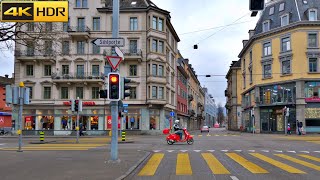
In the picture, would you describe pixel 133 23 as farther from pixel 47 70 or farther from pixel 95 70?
pixel 47 70

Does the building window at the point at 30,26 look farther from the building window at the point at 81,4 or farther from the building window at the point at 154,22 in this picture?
the building window at the point at 81,4

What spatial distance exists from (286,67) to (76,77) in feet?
91.2

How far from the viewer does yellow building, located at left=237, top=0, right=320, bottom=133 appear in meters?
51.6

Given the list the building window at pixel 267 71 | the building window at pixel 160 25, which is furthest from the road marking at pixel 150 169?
the building window at pixel 267 71

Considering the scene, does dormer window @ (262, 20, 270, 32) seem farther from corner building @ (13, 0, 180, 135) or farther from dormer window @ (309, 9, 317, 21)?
corner building @ (13, 0, 180, 135)

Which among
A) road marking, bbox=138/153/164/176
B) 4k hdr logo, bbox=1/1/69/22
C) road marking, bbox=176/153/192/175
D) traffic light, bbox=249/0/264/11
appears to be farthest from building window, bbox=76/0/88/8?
traffic light, bbox=249/0/264/11

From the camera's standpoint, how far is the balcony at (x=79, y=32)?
5188cm

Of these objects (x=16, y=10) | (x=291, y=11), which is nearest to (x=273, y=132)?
(x=291, y=11)

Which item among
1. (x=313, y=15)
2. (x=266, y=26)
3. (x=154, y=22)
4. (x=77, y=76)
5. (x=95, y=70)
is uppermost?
(x=313, y=15)

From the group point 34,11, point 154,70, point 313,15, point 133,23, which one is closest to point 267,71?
point 313,15

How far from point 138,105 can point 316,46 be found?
79.5 feet

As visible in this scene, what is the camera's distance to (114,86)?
571 inches

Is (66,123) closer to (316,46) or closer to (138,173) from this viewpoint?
(316,46)

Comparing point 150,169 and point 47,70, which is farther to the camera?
point 47,70
